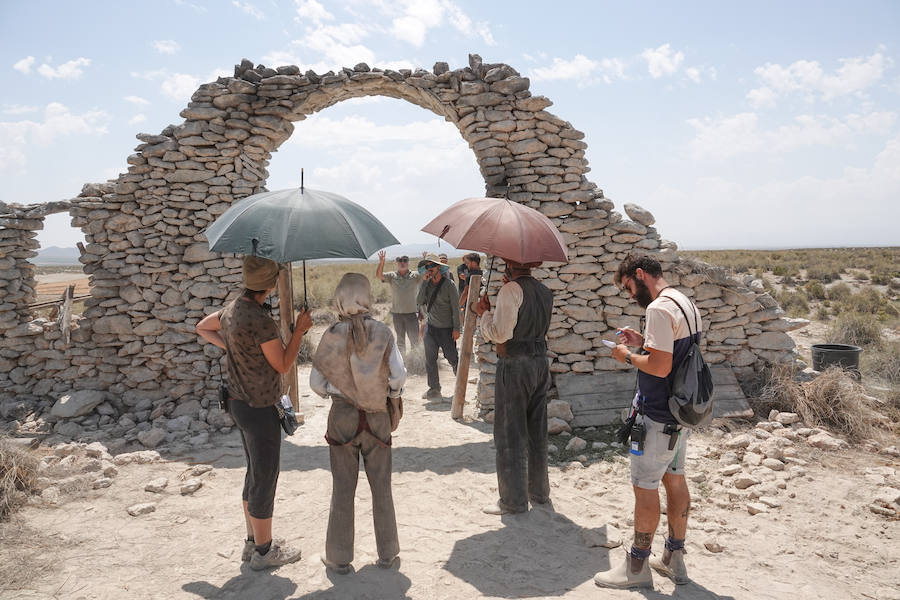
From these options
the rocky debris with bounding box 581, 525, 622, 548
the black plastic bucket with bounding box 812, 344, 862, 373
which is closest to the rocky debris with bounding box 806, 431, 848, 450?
the black plastic bucket with bounding box 812, 344, 862, 373

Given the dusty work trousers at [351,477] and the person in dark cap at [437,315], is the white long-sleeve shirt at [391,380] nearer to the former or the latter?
the dusty work trousers at [351,477]

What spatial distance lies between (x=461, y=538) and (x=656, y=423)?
5.94 ft

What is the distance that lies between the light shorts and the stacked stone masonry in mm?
3494

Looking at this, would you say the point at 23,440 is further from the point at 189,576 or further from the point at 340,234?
the point at 340,234

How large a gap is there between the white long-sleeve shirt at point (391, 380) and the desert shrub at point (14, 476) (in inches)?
126

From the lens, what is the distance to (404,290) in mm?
8453

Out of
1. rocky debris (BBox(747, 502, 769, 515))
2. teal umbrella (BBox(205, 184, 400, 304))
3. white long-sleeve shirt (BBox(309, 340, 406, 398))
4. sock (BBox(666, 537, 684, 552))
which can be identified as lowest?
rocky debris (BBox(747, 502, 769, 515))

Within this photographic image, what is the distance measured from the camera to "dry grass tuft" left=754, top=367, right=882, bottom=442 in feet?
19.1

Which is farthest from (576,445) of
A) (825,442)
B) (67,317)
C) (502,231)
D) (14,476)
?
(67,317)

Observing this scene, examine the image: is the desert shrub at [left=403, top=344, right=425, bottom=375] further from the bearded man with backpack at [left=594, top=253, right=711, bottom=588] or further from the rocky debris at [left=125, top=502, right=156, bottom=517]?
the bearded man with backpack at [left=594, top=253, right=711, bottom=588]

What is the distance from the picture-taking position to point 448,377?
8.83m

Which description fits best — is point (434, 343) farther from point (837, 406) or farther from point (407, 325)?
point (837, 406)

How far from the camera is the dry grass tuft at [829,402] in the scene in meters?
5.82

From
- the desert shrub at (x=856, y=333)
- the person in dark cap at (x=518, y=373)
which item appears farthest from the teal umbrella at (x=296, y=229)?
the desert shrub at (x=856, y=333)
